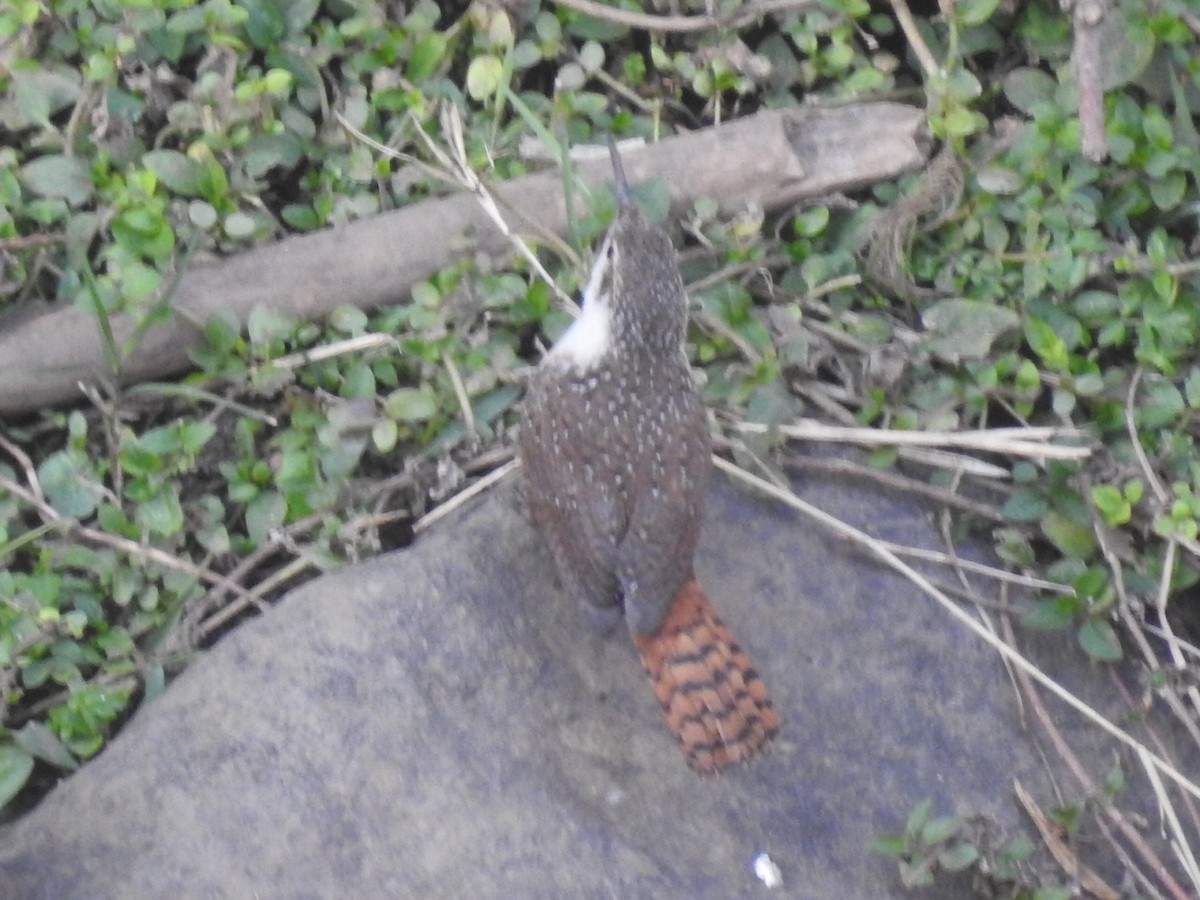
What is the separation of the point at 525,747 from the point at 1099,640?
128 cm

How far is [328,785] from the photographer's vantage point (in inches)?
117

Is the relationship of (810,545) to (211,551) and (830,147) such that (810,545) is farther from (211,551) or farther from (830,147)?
(211,551)

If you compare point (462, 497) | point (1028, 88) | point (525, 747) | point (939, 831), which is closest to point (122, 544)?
point (462, 497)

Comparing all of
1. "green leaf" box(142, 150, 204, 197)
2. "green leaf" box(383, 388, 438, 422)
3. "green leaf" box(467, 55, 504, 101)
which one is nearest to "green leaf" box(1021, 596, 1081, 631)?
"green leaf" box(383, 388, 438, 422)

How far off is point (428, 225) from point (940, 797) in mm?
1836

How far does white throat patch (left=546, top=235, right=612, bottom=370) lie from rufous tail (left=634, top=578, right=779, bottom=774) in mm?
572

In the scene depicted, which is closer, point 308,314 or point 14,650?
point 14,650

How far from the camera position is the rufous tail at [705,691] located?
A: 3.02 metres

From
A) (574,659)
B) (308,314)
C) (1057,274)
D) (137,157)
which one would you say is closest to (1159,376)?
(1057,274)

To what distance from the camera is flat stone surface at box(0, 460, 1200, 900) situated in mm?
2908

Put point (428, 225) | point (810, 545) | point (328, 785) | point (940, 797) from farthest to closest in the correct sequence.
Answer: point (428, 225) < point (810, 545) < point (940, 797) < point (328, 785)

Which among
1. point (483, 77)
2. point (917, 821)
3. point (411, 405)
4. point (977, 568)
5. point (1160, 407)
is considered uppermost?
point (483, 77)

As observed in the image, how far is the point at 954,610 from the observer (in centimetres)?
338

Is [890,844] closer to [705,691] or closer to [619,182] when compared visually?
[705,691]
